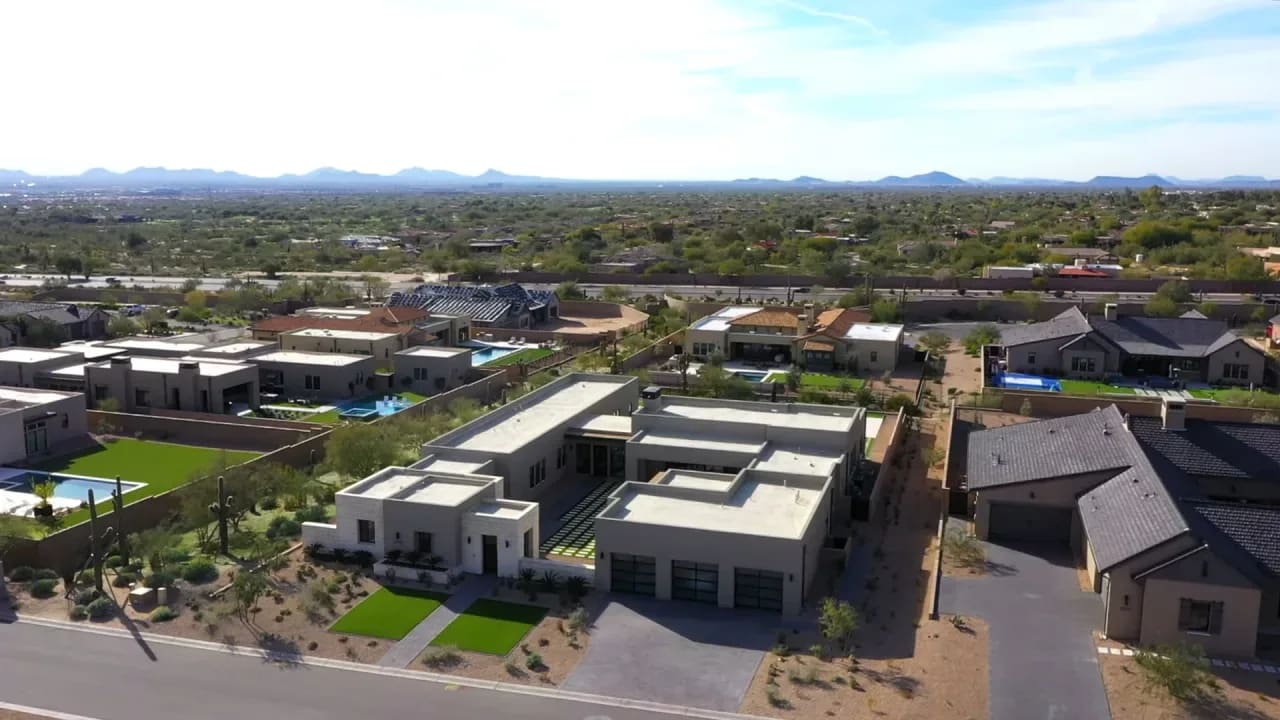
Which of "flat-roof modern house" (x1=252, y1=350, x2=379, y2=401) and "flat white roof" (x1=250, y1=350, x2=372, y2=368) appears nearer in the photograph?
"flat-roof modern house" (x1=252, y1=350, x2=379, y2=401)

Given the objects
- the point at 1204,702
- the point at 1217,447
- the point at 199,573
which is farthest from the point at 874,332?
the point at 199,573

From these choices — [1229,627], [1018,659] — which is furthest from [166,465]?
[1229,627]

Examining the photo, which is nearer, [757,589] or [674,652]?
[674,652]

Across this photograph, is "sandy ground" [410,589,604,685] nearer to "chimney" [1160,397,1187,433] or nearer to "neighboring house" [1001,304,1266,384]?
"chimney" [1160,397,1187,433]

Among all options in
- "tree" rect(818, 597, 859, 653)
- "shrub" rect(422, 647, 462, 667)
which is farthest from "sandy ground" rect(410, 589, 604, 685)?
"tree" rect(818, 597, 859, 653)

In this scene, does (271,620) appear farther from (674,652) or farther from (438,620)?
(674,652)
